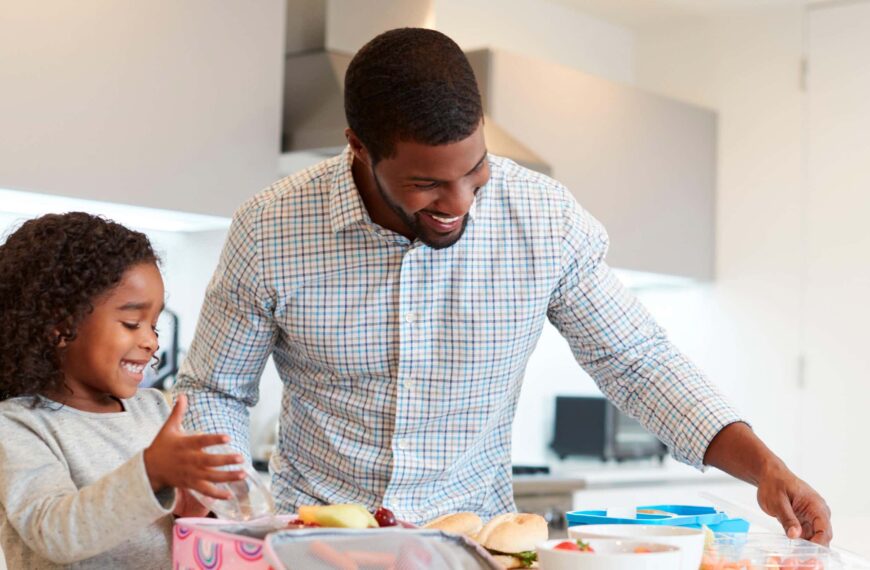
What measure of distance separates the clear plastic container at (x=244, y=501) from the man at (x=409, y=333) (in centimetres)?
42

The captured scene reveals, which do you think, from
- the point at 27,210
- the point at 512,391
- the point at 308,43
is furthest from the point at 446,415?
the point at 308,43

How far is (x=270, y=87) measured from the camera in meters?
3.00

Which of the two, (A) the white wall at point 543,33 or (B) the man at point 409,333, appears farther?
(A) the white wall at point 543,33

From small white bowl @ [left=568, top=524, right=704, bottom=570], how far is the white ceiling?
3.39 meters

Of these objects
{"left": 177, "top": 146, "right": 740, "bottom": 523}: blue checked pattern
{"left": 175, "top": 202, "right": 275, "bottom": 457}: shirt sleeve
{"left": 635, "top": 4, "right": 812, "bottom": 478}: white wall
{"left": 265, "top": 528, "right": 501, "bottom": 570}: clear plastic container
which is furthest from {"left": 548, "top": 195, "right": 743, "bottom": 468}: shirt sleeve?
{"left": 635, "top": 4, "right": 812, "bottom": 478}: white wall

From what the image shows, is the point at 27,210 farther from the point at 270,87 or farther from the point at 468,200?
the point at 468,200

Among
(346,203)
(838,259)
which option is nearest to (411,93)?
(346,203)

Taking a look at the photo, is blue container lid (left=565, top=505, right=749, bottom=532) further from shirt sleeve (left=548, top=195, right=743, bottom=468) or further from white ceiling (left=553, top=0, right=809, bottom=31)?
white ceiling (left=553, top=0, right=809, bottom=31)

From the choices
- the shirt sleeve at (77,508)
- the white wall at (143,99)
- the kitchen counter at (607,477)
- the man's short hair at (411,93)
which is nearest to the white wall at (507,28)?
the white wall at (143,99)

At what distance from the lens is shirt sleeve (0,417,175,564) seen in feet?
3.38

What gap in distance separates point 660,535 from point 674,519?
0.36 feet

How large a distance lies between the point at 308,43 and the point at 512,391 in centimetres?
188

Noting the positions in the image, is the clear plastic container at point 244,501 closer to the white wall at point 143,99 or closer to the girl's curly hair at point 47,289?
the girl's curly hair at point 47,289

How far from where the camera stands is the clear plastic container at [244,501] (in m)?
1.03
